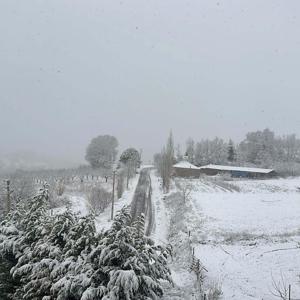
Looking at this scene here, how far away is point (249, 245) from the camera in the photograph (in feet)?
67.3

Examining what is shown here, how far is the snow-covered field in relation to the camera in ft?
46.6

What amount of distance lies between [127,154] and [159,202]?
157ft

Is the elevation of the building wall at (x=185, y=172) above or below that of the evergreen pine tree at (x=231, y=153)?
below

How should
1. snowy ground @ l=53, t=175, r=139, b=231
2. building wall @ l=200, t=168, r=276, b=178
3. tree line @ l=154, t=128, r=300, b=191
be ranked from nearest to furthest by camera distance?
snowy ground @ l=53, t=175, r=139, b=231, building wall @ l=200, t=168, r=276, b=178, tree line @ l=154, t=128, r=300, b=191

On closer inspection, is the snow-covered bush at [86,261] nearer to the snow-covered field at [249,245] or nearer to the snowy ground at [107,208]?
the snow-covered field at [249,245]

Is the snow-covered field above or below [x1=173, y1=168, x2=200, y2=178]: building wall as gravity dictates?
below

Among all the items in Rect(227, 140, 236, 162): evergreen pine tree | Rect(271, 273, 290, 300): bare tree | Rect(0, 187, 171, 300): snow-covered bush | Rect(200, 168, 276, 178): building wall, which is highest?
Rect(227, 140, 236, 162): evergreen pine tree

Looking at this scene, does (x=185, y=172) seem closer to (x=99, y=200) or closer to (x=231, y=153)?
(x=231, y=153)

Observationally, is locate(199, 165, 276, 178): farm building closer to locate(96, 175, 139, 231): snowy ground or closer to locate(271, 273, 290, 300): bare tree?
locate(96, 175, 139, 231): snowy ground

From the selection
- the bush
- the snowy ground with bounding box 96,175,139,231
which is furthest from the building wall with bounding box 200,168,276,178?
A: the bush

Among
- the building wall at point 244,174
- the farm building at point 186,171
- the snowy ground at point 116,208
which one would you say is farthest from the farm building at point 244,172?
the snowy ground at point 116,208

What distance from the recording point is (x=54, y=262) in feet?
29.2

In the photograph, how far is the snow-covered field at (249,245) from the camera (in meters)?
14.2

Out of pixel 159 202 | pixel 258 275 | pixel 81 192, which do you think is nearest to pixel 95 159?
pixel 81 192
